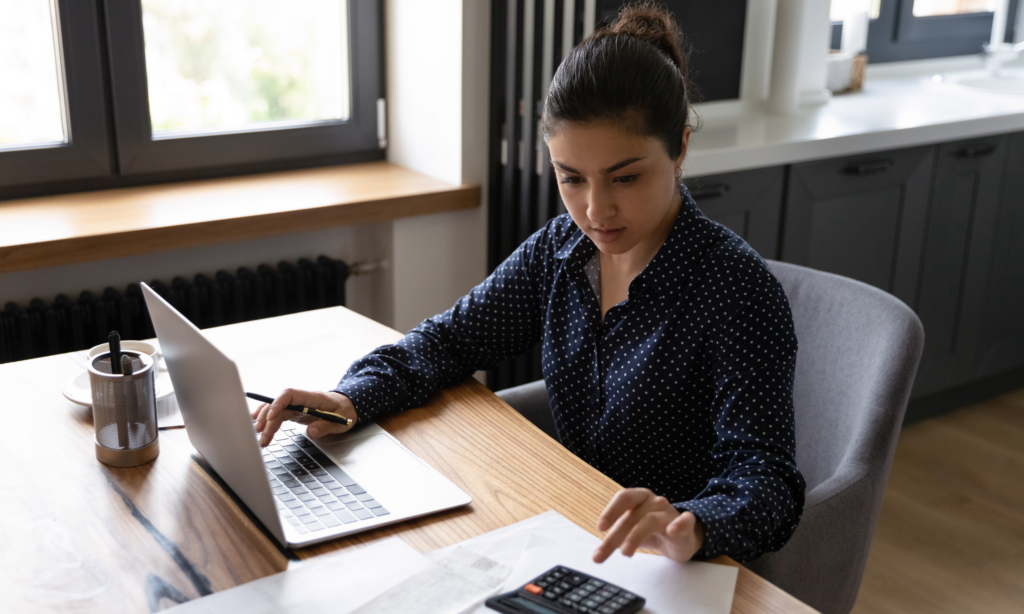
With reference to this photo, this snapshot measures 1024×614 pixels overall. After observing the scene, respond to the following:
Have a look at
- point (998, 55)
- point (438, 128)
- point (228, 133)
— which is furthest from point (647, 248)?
point (998, 55)

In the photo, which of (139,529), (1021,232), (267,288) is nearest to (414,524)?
(139,529)

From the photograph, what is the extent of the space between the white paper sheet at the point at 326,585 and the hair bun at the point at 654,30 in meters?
0.70

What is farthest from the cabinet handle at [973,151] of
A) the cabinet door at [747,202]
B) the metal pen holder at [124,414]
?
the metal pen holder at [124,414]

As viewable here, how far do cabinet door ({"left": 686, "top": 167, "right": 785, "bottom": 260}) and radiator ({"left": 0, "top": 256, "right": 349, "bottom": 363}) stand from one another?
2.90 ft

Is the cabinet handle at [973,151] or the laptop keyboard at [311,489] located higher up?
the cabinet handle at [973,151]

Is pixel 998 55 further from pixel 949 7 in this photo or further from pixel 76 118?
pixel 76 118

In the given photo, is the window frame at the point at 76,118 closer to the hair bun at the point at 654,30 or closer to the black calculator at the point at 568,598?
the hair bun at the point at 654,30

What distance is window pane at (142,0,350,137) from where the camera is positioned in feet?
7.26

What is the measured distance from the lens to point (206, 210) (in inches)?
81.4

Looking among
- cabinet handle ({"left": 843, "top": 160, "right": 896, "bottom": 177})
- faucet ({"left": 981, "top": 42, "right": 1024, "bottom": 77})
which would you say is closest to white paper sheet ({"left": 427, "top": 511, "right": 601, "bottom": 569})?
cabinet handle ({"left": 843, "top": 160, "right": 896, "bottom": 177})

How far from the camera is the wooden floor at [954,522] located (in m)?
2.12

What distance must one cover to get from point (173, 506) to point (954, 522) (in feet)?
6.71

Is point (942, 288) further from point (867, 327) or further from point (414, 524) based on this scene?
point (414, 524)

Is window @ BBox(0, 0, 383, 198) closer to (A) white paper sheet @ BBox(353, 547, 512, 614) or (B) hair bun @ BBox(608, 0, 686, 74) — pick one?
(B) hair bun @ BBox(608, 0, 686, 74)
